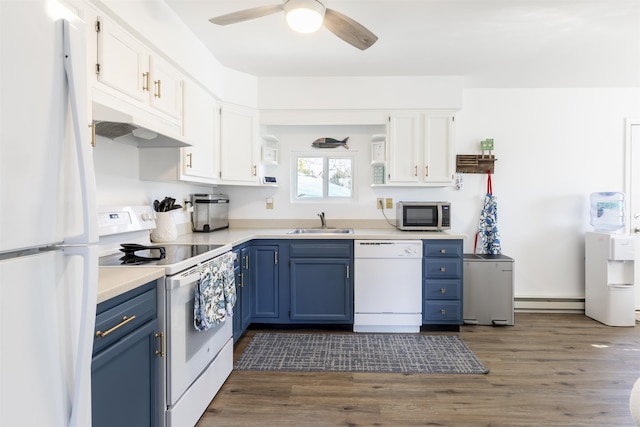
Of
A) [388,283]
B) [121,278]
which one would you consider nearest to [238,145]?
[388,283]

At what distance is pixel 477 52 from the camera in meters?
2.80

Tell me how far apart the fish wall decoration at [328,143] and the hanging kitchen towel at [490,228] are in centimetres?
157

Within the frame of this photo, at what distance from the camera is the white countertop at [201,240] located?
1230mm

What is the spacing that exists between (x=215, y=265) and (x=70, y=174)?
49.6 inches

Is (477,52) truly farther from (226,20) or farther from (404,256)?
(226,20)

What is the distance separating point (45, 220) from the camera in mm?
732

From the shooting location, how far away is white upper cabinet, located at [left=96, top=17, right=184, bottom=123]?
1.67m

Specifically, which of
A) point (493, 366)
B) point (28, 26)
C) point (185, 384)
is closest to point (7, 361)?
point (28, 26)

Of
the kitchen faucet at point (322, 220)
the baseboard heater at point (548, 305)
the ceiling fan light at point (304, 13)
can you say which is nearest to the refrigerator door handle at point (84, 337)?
the ceiling fan light at point (304, 13)

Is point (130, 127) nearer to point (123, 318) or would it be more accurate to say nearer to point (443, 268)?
A: point (123, 318)

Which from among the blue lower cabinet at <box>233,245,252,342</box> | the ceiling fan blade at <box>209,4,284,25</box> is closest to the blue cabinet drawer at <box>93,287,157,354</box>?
the blue lower cabinet at <box>233,245,252,342</box>

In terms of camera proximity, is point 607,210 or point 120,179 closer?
point 120,179

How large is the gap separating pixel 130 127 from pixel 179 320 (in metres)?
1.03

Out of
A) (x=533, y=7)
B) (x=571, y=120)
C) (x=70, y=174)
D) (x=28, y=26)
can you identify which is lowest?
(x=70, y=174)
